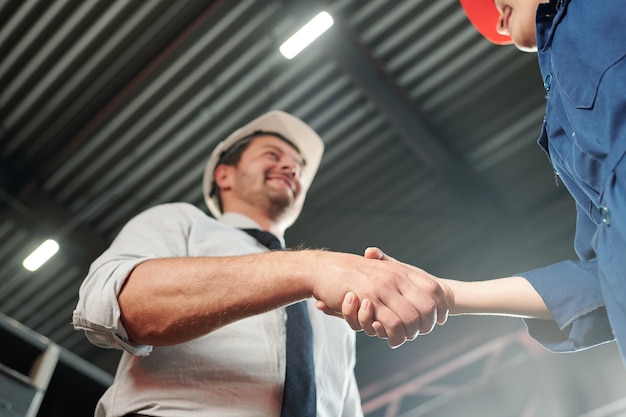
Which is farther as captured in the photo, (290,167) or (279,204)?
(290,167)

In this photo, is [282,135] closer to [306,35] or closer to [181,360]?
[306,35]

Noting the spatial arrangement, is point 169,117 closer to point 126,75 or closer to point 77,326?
point 126,75

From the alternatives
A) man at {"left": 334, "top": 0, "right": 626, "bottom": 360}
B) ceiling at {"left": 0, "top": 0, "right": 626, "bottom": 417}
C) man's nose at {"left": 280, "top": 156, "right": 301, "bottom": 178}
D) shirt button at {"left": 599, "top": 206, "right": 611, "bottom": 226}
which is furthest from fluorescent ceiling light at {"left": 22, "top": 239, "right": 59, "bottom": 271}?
shirt button at {"left": 599, "top": 206, "right": 611, "bottom": 226}

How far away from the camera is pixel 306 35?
4.14m

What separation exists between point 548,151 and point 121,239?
102cm

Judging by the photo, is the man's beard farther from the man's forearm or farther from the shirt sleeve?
the man's forearm

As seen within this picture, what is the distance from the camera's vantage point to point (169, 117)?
15.7ft

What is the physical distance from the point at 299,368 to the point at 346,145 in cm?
381

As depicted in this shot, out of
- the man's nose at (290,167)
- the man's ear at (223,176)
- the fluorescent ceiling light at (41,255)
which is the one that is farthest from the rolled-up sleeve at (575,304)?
the fluorescent ceiling light at (41,255)

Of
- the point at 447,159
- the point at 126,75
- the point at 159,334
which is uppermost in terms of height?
the point at 126,75

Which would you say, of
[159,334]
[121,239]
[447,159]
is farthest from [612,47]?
[447,159]

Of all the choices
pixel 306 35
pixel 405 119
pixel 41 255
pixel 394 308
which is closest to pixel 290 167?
pixel 394 308

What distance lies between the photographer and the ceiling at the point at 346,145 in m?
4.35

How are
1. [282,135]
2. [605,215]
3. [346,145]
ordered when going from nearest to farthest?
1. [605,215]
2. [282,135]
3. [346,145]
